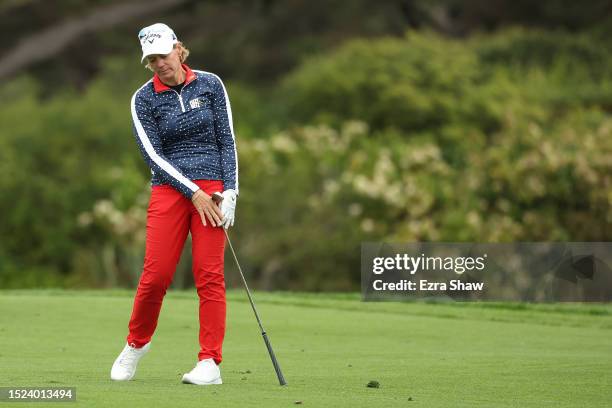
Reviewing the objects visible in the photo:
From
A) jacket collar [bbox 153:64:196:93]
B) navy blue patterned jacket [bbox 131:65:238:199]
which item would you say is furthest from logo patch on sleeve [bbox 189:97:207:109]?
jacket collar [bbox 153:64:196:93]

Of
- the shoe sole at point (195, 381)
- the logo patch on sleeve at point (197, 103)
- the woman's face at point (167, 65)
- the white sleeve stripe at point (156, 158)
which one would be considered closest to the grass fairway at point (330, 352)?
the shoe sole at point (195, 381)

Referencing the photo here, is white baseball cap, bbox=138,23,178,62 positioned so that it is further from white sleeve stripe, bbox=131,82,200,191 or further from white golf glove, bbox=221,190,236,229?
white golf glove, bbox=221,190,236,229

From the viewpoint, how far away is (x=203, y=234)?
7.82m

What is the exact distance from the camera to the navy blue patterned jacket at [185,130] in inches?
308

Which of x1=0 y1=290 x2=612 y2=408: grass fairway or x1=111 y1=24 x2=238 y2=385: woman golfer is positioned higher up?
x1=111 y1=24 x2=238 y2=385: woman golfer

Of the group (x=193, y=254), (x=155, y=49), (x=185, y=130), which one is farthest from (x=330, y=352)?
(x=155, y=49)

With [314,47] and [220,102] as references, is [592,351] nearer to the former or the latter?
[220,102]

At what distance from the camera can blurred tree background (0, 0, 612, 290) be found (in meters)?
21.1

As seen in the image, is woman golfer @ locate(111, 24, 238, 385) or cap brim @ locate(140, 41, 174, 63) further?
woman golfer @ locate(111, 24, 238, 385)

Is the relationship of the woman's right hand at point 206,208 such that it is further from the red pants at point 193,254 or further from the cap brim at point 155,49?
the cap brim at point 155,49

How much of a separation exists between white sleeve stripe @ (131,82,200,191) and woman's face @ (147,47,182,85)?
0.63 feet

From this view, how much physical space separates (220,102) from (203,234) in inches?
28.0

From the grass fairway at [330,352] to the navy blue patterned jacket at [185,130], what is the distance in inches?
43.5

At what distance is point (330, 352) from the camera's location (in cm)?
963
